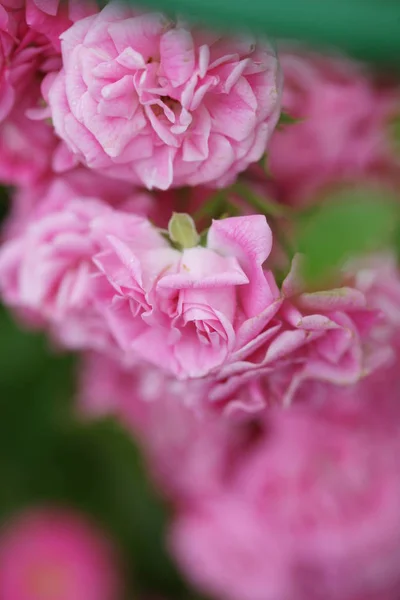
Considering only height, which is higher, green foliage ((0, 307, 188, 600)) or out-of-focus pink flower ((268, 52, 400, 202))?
out-of-focus pink flower ((268, 52, 400, 202))

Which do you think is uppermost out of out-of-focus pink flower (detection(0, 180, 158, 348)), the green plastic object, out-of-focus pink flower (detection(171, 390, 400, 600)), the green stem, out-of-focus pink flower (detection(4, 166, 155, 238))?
the green plastic object

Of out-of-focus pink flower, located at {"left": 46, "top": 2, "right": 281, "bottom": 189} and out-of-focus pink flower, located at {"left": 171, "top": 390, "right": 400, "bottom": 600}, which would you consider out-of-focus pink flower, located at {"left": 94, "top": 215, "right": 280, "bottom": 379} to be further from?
out-of-focus pink flower, located at {"left": 171, "top": 390, "right": 400, "bottom": 600}

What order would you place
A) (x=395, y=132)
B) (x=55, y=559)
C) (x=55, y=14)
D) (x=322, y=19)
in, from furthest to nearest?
1. (x=55, y=559)
2. (x=395, y=132)
3. (x=55, y=14)
4. (x=322, y=19)

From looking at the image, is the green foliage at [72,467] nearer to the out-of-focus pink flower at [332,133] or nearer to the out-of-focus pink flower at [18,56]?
the out-of-focus pink flower at [332,133]

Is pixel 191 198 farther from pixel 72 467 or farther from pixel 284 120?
pixel 72 467

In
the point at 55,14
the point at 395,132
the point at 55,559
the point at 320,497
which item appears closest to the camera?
the point at 55,14

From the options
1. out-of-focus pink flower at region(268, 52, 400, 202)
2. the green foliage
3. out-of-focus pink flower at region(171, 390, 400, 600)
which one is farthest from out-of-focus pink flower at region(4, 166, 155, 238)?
the green foliage

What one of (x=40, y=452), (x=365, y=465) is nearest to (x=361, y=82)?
(x=365, y=465)

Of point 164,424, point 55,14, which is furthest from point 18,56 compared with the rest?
point 164,424
